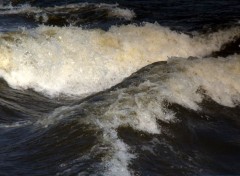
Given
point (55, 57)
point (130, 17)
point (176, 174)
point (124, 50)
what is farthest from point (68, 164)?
point (130, 17)

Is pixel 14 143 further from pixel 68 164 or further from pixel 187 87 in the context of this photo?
pixel 187 87

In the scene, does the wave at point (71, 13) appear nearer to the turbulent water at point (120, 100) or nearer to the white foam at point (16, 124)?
the turbulent water at point (120, 100)

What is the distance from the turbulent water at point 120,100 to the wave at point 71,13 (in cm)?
80

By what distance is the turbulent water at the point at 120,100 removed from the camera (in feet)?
21.6

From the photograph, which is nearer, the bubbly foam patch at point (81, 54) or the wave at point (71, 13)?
the bubbly foam patch at point (81, 54)

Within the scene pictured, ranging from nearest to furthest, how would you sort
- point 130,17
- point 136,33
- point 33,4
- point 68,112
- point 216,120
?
point 68,112 < point 216,120 < point 136,33 < point 130,17 < point 33,4

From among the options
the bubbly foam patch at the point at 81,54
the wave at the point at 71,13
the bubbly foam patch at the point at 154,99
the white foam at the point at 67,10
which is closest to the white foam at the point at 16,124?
the bubbly foam patch at the point at 154,99

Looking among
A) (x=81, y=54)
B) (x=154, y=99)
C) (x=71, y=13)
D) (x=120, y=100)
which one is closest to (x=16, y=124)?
(x=120, y=100)

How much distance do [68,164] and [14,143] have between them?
50.7 inches

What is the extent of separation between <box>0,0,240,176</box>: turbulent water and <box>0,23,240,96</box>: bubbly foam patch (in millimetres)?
26

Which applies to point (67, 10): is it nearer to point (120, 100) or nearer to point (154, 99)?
point (154, 99)

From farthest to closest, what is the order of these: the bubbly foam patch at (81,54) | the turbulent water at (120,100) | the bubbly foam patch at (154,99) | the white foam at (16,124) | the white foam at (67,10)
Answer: the white foam at (67,10)
the bubbly foam patch at (81,54)
the white foam at (16,124)
the bubbly foam patch at (154,99)
the turbulent water at (120,100)

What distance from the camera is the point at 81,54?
12.9 meters

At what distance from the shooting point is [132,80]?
1038cm
